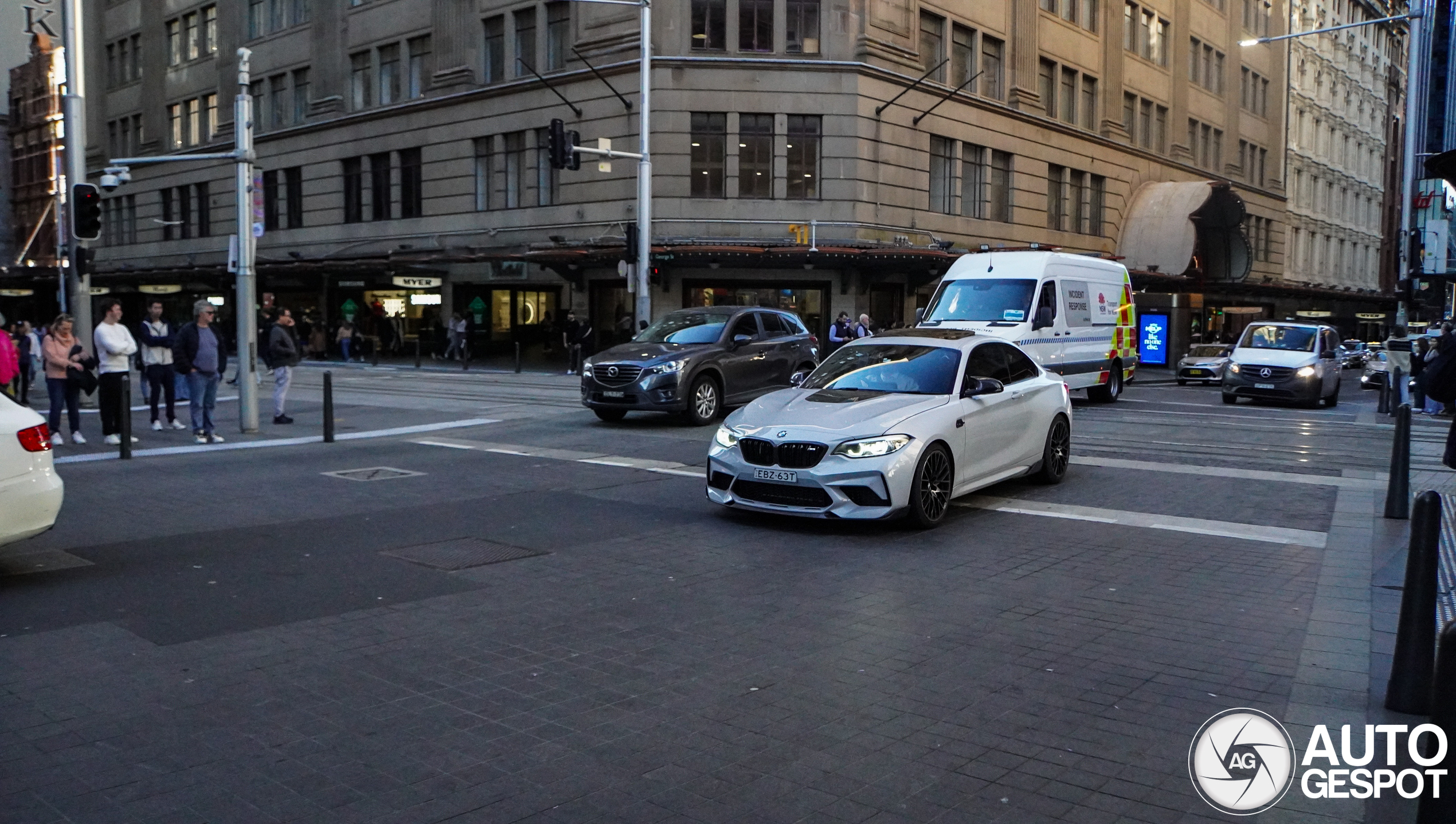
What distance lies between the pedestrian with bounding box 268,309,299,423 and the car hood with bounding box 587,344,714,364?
4.66m

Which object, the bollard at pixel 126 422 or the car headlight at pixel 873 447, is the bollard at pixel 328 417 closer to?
the bollard at pixel 126 422

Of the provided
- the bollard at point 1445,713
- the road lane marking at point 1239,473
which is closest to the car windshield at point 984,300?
the road lane marking at point 1239,473

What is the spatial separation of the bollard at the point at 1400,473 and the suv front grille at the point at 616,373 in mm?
9933

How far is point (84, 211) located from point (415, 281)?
2425cm

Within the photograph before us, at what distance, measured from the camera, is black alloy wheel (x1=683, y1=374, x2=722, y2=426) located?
17.4m

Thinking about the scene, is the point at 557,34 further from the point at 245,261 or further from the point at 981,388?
the point at 981,388

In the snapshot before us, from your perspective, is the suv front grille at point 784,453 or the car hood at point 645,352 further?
the car hood at point 645,352

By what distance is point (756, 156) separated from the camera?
35.7m

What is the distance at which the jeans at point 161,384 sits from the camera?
17141 mm

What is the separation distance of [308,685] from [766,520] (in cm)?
510

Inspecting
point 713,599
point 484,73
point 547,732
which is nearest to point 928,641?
point 713,599

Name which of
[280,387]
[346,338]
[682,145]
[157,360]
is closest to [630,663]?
[157,360]

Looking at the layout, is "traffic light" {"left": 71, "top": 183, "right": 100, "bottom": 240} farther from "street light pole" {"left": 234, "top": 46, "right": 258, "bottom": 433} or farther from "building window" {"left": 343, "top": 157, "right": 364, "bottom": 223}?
"building window" {"left": 343, "top": 157, "right": 364, "bottom": 223}

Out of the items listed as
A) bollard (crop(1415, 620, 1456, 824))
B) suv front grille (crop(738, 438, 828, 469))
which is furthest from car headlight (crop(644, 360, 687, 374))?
bollard (crop(1415, 620, 1456, 824))
